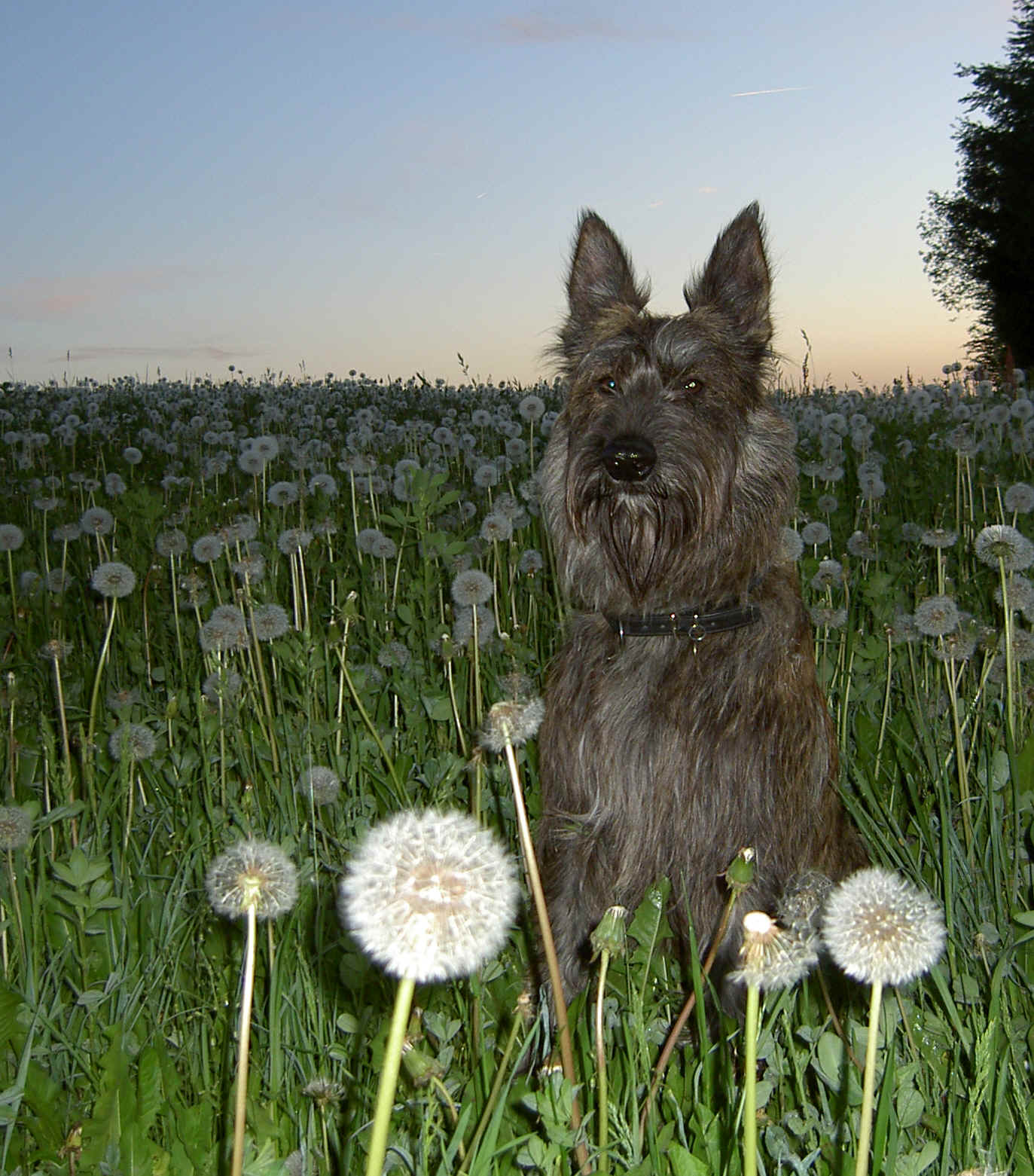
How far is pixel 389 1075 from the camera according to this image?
0.99 metres

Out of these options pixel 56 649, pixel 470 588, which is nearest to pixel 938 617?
pixel 470 588

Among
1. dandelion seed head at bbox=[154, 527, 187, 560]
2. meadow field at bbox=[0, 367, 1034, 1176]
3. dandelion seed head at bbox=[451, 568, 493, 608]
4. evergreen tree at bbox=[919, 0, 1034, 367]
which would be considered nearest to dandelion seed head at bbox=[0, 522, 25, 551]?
meadow field at bbox=[0, 367, 1034, 1176]

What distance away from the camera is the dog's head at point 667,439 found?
333cm

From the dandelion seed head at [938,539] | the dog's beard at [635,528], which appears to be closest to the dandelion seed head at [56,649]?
the dog's beard at [635,528]

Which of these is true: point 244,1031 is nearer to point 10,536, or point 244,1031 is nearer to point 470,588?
point 470,588

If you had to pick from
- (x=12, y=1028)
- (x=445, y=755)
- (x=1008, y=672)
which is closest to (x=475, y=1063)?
(x=12, y=1028)

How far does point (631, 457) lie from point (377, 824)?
125 centimetres

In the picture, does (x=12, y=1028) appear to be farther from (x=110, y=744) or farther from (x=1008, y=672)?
(x=1008, y=672)

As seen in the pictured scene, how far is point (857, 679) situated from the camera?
15.9ft

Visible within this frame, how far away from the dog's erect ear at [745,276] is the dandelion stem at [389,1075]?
9.90 feet

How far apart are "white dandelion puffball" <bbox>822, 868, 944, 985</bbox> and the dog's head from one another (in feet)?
6.16

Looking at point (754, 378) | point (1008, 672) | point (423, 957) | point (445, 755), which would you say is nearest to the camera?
point (423, 957)

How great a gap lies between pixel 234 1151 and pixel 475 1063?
1.29m

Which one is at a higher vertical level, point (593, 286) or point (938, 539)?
point (593, 286)
